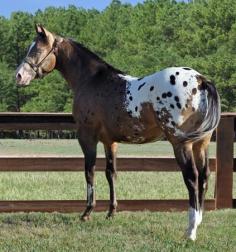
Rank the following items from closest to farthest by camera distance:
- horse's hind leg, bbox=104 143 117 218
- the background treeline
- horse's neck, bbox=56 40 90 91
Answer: horse's hind leg, bbox=104 143 117 218
horse's neck, bbox=56 40 90 91
the background treeline

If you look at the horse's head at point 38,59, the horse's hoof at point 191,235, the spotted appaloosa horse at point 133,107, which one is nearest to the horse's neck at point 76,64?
the spotted appaloosa horse at point 133,107

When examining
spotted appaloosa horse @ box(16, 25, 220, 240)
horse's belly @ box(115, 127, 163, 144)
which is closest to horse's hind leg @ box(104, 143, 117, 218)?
spotted appaloosa horse @ box(16, 25, 220, 240)

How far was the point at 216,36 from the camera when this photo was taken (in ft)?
168

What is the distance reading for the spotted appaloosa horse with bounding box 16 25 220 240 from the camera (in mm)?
5574

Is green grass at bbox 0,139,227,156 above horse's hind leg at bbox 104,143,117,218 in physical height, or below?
below

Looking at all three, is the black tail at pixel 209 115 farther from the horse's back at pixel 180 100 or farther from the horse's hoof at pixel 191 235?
the horse's hoof at pixel 191 235

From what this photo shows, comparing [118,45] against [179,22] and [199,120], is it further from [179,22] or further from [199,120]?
[199,120]

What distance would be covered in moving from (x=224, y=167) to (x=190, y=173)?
225 centimetres

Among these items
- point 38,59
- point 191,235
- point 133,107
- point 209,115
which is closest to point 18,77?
point 38,59

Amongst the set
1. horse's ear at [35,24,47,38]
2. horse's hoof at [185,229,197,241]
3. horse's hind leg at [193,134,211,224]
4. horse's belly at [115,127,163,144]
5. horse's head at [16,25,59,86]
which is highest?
horse's ear at [35,24,47,38]

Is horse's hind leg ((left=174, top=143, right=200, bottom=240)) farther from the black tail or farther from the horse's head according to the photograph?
the horse's head

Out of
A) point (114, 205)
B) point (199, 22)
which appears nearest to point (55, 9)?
point (199, 22)

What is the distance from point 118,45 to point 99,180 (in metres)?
49.6

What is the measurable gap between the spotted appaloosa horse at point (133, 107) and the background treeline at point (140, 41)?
134 ft
